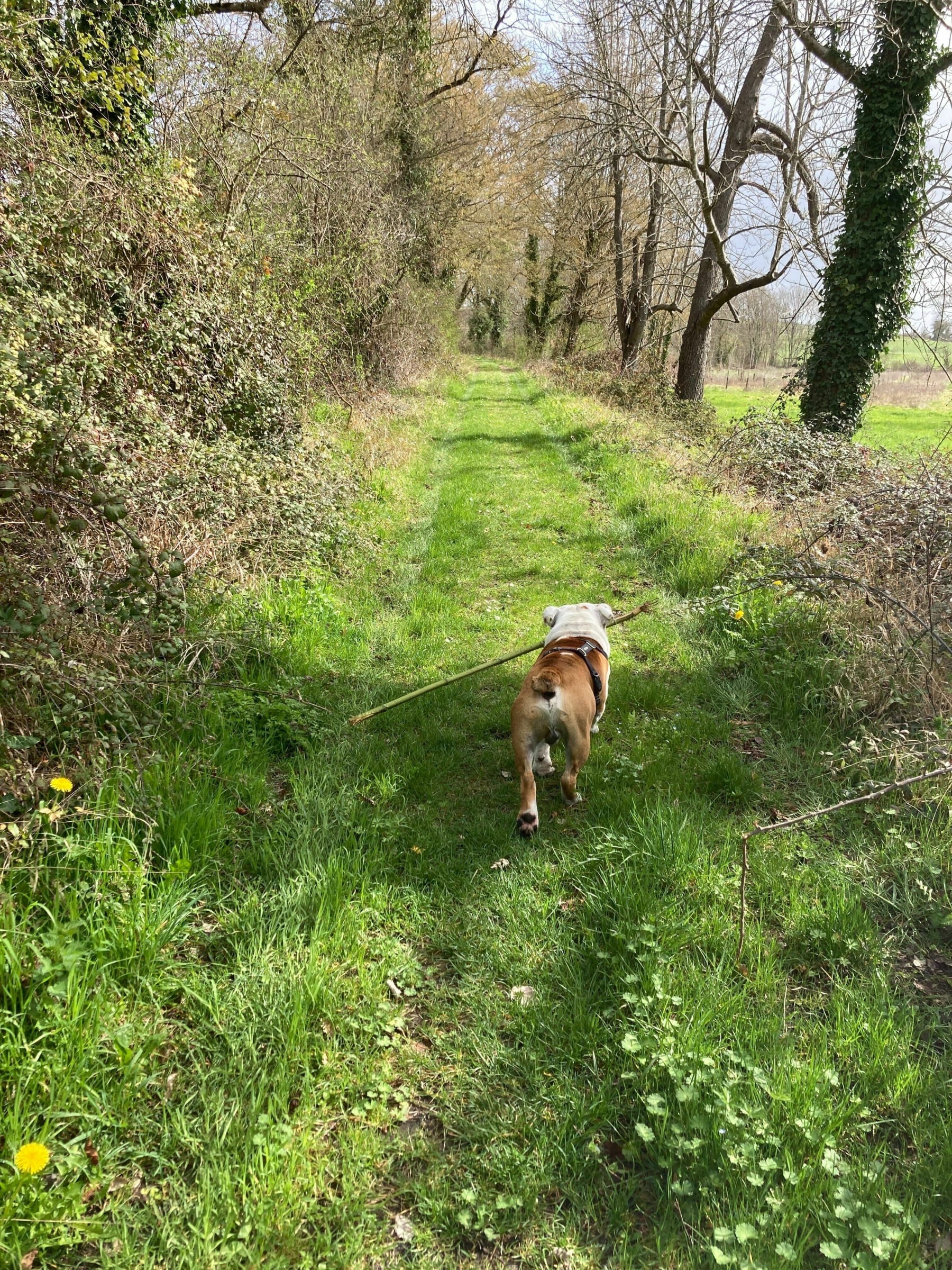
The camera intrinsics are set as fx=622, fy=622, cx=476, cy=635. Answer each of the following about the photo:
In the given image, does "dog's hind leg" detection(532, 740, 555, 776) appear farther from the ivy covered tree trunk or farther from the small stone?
the ivy covered tree trunk

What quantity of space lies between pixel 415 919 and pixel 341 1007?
607 mm

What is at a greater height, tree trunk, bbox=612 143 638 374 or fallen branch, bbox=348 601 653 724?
tree trunk, bbox=612 143 638 374

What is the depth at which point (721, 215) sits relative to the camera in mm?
13062

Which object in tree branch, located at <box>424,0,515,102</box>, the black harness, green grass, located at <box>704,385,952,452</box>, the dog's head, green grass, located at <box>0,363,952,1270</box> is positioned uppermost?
tree branch, located at <box>424,0,515,102</box>

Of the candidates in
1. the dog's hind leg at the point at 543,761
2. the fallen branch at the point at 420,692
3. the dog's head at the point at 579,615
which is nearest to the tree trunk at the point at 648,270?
the dog's head at the point at 579,615

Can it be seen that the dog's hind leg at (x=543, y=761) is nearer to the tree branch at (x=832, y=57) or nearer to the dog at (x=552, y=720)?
the dog at (x=552, y=720)

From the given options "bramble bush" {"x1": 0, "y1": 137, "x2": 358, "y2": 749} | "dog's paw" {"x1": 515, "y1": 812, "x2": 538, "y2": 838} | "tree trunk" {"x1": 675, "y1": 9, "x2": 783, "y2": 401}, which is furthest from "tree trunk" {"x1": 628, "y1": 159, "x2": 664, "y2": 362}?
"dog's paw" {"x1": 515, "y1": 812, "x2": 538, "y2": 838}

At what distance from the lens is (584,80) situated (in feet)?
40.0

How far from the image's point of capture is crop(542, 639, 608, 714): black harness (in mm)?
4062

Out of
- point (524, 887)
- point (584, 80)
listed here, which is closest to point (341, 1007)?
point (524, 887)

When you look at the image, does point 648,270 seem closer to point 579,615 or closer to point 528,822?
point 579,615

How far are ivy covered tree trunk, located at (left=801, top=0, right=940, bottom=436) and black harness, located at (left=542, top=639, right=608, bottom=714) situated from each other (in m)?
8.81

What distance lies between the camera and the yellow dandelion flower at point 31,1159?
174 cm

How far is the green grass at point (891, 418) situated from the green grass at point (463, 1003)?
12838 millimetres
